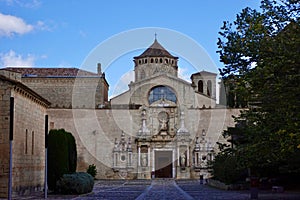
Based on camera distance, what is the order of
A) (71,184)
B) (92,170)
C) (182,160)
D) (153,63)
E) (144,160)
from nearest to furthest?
(71,184) → (92,170) → (182,160) → (144,160) → (153,63)

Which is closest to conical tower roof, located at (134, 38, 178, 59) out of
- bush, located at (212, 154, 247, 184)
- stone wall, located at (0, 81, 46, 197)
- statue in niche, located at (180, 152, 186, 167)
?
statue in niche, located at (180, 152, 186, 167)

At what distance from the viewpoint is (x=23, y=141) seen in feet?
65.7

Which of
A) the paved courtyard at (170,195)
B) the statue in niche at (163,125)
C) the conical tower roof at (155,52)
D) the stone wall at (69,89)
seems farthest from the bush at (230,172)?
the conical tower roof at (155,52)

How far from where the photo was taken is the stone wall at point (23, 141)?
17.7 m

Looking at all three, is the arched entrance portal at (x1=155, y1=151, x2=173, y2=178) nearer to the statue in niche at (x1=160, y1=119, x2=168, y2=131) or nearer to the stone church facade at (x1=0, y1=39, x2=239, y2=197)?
the stone church facade at (x1=0, y1=39, x2=239, y2=197)

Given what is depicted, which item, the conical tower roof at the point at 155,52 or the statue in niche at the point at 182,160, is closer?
the statue in niche at the point at 182,160

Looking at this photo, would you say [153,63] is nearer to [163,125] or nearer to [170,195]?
[163,125]

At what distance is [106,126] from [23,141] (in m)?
23.4

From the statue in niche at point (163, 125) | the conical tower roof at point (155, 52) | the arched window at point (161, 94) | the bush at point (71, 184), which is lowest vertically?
the bush at point (71, 184)

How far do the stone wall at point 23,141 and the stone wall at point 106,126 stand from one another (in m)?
18.0

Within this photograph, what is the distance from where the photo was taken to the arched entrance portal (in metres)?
43.9

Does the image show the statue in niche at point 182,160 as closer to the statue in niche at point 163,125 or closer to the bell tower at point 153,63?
the statue in niche at point 163,125

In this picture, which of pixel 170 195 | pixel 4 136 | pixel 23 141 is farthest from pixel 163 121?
pixel 4 136

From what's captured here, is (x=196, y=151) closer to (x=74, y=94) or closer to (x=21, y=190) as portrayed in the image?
(x=74, y=94)
